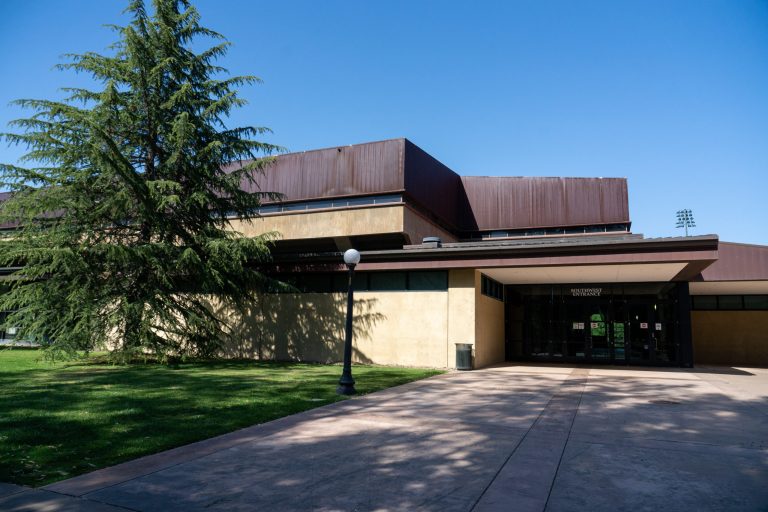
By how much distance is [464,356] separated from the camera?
675 inches

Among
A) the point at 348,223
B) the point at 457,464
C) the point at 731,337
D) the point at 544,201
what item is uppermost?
the point at 544,201

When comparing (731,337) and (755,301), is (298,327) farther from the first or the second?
(755,301)

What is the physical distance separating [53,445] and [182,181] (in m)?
15.1

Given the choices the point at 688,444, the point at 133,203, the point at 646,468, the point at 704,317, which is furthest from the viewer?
the point at 704,317

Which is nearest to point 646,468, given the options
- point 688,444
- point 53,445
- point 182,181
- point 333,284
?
point 688,444

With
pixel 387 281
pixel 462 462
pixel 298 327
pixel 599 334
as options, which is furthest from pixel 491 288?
pixel 462 462

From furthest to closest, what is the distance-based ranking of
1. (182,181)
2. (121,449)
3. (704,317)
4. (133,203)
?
(704,317)
(182,181)
(133,203)
(121,449)

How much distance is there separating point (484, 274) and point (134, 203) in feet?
45.4

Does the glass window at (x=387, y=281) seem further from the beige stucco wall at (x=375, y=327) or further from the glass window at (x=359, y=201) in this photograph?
the glass window at (x=359, y=201)

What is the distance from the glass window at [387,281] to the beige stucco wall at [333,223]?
4.39m

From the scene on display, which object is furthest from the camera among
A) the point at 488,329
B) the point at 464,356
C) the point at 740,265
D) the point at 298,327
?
the point at 298,327

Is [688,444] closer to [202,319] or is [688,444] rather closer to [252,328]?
[202,319]

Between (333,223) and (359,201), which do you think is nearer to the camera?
(359,201)

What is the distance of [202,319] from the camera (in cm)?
1862
